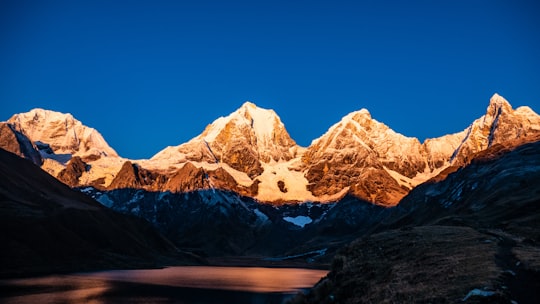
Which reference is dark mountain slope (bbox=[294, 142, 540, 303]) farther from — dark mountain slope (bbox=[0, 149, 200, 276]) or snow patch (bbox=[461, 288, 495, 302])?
dark mountain slope (bbox=[0, 149, 200, 276])

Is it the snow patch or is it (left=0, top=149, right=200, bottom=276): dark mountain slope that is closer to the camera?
the snow patch

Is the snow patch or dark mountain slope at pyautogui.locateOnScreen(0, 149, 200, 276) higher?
dark mountain slope at pyautogui.locateOnScreen(0, 149, 200, 276)

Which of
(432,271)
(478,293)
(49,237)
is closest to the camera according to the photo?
(478,293)

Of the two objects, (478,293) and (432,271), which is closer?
(478,293)

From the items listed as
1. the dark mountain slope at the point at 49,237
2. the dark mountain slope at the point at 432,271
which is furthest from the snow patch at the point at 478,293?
the dark mountain slope at the point at 49,237

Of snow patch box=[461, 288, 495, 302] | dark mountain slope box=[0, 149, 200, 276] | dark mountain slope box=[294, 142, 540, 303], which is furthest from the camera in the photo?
dark mountain slope box=[0, 149, 200, 276]

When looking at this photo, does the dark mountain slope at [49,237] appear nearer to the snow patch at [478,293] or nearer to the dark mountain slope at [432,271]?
the dark mountain slope at [432,271]

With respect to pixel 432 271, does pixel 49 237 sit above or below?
above

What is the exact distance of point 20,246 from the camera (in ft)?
457

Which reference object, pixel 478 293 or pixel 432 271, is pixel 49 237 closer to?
pixel 432 271

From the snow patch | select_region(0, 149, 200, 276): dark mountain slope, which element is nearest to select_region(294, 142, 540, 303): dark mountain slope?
the snow patch

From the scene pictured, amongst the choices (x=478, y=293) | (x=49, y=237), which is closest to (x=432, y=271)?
(x=478, y=293)

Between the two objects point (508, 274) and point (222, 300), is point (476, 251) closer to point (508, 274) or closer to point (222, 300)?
point (508, 274)

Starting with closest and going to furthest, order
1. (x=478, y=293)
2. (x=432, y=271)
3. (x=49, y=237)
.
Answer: (x=478, y=293)
(x=432, y=271)
(x=49, y=237)
